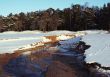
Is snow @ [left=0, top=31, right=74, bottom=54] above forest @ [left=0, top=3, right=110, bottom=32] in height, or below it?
below

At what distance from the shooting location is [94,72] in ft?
53.4

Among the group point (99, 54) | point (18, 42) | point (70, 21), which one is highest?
point (70, 21)

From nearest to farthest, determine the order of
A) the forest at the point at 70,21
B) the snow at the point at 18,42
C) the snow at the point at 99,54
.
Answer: the snow at the point at 99,54, the snow at the point at 18,42, the forest at the point at 70,21

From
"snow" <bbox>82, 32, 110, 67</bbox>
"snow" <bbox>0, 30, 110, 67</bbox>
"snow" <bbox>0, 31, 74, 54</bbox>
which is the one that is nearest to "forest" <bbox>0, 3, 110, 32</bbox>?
"snow" <bbox>0, 30, 110, 67</bbox>

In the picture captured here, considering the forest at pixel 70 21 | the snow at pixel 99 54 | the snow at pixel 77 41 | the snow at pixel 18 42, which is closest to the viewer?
the snow at pixel 99 54

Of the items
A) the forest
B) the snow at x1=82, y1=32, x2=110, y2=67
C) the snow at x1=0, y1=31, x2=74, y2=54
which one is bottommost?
the snow at x1=0, y1=31, x2=74, y2=54

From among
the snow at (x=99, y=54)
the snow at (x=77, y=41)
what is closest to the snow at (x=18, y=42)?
the snow at (x=77, y=41)

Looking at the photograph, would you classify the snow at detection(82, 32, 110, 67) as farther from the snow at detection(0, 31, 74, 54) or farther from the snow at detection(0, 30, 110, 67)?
the snow at detection(0, 31, 74, 54)

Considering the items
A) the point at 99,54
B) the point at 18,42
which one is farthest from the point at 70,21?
the point at 99,54

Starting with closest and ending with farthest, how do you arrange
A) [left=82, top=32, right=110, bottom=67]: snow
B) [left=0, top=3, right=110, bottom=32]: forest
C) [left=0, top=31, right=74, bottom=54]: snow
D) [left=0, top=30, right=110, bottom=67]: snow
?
[left=82, top=32, right=110, bottom=67]: snow < [left=0, top=30, right=110, bottom=67]: snow < [left=0, top=31, right=74, bottom=54]: snow < [left=0, top=3, right=110, bottom=32]: forest

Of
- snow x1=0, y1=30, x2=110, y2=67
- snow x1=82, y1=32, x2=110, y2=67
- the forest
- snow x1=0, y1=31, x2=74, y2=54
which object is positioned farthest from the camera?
the forest

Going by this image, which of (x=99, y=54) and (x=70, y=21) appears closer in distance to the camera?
(x=99, y=54)

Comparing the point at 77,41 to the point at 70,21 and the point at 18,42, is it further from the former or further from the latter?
the point at 70,21

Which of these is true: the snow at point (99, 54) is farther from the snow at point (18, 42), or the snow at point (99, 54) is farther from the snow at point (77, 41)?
the snow at point (18, 42)
